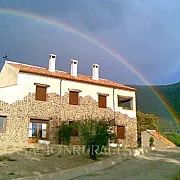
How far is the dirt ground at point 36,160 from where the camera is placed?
40.4 ft

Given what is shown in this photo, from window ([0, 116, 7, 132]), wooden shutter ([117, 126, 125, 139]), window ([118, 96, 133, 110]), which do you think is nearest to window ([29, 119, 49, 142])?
window ([0, 116, 7, 132])

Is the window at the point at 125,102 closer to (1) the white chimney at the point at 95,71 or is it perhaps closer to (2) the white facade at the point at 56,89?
(2) the white facade at the point at 56,89

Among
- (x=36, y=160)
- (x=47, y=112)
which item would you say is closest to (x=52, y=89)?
(x=47, y=112)

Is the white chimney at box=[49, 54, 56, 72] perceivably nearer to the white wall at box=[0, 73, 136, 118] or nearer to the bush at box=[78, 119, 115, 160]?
the white wall at box=[0, 73, 136, 118]

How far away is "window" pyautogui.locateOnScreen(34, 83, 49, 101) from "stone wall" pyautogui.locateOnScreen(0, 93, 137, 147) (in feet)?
1.13

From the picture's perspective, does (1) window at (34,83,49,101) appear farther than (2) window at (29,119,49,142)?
Yes

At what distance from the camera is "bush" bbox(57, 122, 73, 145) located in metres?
24.7

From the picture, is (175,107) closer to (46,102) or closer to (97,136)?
(46,102)

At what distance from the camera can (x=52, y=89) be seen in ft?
84.2

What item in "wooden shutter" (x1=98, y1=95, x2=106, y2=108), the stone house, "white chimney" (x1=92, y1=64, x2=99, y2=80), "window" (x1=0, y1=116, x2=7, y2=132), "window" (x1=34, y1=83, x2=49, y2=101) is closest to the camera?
"window" (x1=0, y1=116, x2=7, y2=132)

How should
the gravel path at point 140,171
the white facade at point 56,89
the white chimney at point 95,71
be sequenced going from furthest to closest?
1. the white chimney at point 95,71
2. the white facade at point 56,89
3. the gravel path at point 140,171

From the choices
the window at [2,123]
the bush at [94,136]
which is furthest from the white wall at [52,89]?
the bush at [94,136]

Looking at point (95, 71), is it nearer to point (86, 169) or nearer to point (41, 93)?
point (41, 93)

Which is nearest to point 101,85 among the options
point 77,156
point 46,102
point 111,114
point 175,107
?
point 111,114
